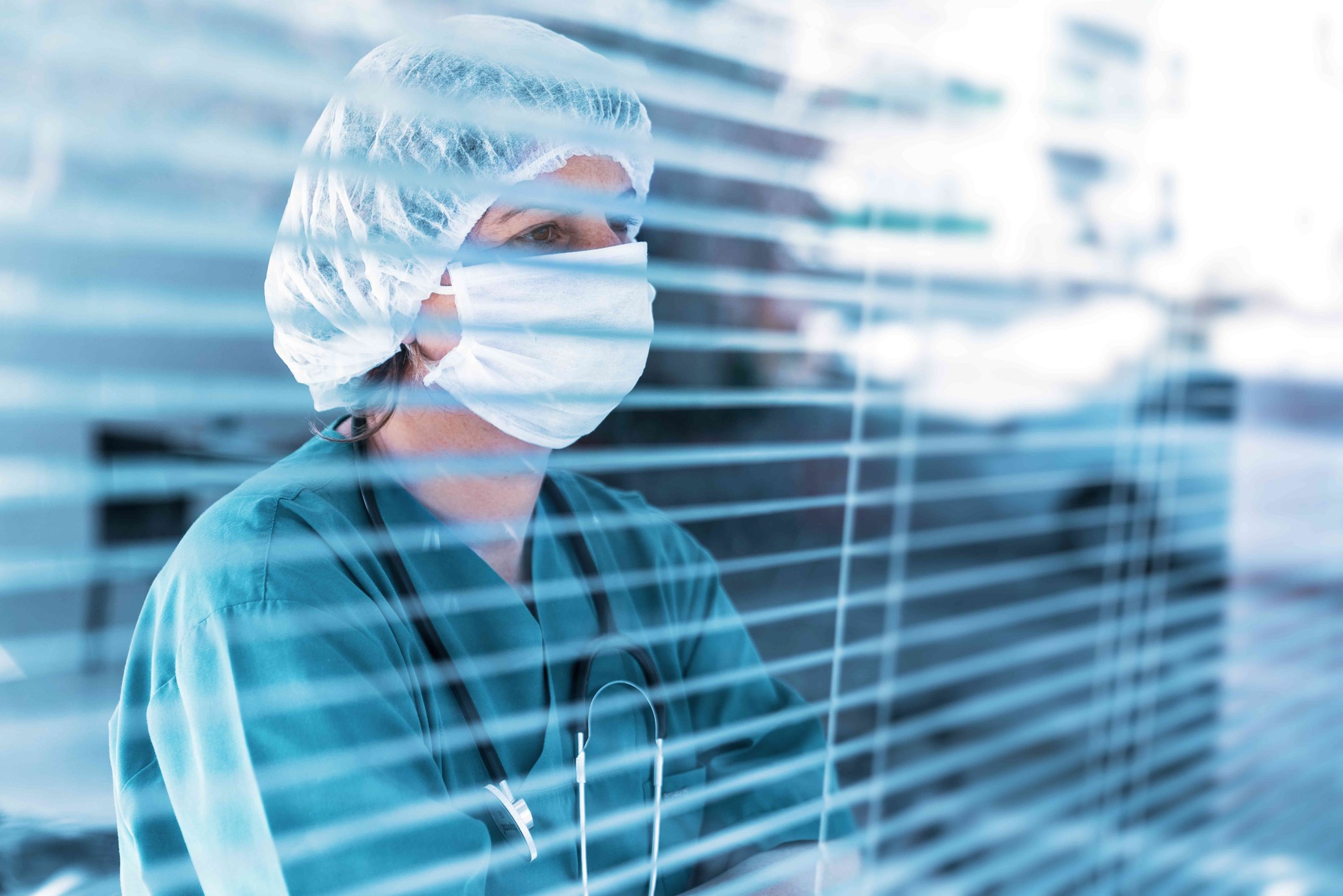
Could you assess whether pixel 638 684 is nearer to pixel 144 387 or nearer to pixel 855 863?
pixel 855 863

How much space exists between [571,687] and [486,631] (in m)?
0.13

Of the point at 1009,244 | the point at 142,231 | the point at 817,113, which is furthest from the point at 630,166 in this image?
the point at 1009,244

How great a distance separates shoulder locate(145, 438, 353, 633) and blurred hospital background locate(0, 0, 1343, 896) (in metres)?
0.06

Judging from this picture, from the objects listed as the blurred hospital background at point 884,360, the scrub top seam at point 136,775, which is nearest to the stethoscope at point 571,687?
the blurred hospital background at point 884,360

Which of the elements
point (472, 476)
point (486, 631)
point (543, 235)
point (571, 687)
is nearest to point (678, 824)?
point (571, 687)

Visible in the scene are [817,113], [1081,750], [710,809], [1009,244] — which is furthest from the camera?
[1009,244]

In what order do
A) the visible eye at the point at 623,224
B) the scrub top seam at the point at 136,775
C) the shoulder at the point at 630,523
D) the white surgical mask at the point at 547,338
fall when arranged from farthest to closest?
the shoulder at the point at 630,523 → the visible eye at the point at 623,224 → the white surgical mask at the point at 547,338 → the scrub top seam at the point at 136,775

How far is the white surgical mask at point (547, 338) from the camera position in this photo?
114cm

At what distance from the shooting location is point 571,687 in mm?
1224

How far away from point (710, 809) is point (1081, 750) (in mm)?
1375

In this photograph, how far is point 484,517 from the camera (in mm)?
1254

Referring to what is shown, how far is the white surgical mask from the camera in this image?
114 centimetres

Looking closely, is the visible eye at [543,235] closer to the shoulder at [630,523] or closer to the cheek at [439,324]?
the cheek at [439,324]

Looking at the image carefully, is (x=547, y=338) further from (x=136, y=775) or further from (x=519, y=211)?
(x=136, y=775)
